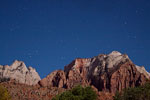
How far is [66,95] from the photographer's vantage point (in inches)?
2453

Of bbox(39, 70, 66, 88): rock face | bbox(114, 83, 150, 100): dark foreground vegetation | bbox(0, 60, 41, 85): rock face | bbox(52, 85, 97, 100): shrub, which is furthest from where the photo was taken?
bbox(0, 60, 41, 85): rock face

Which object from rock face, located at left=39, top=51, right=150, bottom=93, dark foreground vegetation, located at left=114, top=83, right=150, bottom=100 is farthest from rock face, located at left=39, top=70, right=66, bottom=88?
dark foreground vegetation, located at left=114, top=83, right=150, bottom=100

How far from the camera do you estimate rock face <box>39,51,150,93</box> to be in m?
140

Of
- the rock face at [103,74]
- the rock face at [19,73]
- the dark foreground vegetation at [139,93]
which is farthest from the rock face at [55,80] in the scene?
the dark foreground vegetation at [139,93]

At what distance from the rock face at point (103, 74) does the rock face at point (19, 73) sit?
90.7 feet

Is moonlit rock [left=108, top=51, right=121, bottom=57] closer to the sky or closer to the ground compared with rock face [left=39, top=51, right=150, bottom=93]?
closer to the sky

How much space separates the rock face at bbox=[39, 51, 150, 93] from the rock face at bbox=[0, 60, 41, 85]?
27.7 metres

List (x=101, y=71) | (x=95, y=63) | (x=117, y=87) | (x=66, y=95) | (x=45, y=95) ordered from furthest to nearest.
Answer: (x=95, y=63) < (x=101, y=71) < (x=117, y=87) < (x=45, y=95) < (x=66, y=95)

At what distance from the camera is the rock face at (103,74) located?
460 feet

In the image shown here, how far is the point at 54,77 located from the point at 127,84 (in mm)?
48345

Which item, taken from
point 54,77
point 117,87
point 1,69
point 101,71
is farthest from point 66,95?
point 1,69

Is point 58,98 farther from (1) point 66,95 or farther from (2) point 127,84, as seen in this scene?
(2) point 127,84

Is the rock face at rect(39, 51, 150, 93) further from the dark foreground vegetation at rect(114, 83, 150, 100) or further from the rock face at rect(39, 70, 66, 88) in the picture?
the dark foreground vegetation at rect(114, 83, 150, 100)

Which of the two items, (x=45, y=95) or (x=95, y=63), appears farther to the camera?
(x=95, y=63)
